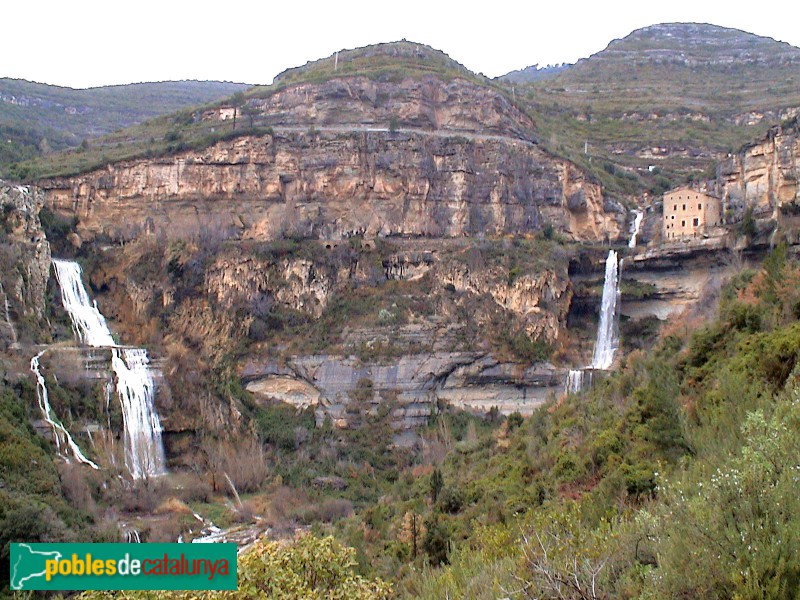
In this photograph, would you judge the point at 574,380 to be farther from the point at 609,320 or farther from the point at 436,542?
the point at 436,542

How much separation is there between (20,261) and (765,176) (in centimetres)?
3858

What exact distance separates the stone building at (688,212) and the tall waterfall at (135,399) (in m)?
29.4

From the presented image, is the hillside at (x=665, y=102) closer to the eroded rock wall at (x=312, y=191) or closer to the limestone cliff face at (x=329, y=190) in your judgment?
the limestone cliff face at (x=329, y=190)

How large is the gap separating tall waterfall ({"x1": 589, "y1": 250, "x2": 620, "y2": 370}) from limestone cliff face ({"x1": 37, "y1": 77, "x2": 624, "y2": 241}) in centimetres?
676

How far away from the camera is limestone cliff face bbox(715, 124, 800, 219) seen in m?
41.2

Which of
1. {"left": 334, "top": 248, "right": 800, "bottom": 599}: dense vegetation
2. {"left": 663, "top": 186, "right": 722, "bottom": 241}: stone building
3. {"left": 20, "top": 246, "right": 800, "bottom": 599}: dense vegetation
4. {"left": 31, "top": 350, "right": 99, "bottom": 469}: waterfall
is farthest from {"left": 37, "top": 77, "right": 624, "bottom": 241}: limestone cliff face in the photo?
{"left": 334, "top": 248, "right": 800, "bottom": 599}: dense vegetation

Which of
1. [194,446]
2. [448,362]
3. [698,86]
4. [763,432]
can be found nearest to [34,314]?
[194,446]

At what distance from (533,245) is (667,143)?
2483cm

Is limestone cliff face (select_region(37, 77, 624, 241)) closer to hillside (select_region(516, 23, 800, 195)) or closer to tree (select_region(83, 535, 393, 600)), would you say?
hillside (select_region(516, 23, 800, 195))

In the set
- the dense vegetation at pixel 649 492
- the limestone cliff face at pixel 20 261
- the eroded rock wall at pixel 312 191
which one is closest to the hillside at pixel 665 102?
the eroded rock wall at pixel 312 191

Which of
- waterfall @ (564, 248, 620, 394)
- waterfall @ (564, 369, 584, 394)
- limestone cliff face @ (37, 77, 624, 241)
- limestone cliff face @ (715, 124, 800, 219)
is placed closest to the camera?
waterfall @ (564, 369, 584, 394)

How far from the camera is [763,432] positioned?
8.64 m

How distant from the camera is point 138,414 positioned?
36.7 metres

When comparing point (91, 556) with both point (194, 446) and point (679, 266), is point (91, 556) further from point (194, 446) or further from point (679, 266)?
point (679, 266)
